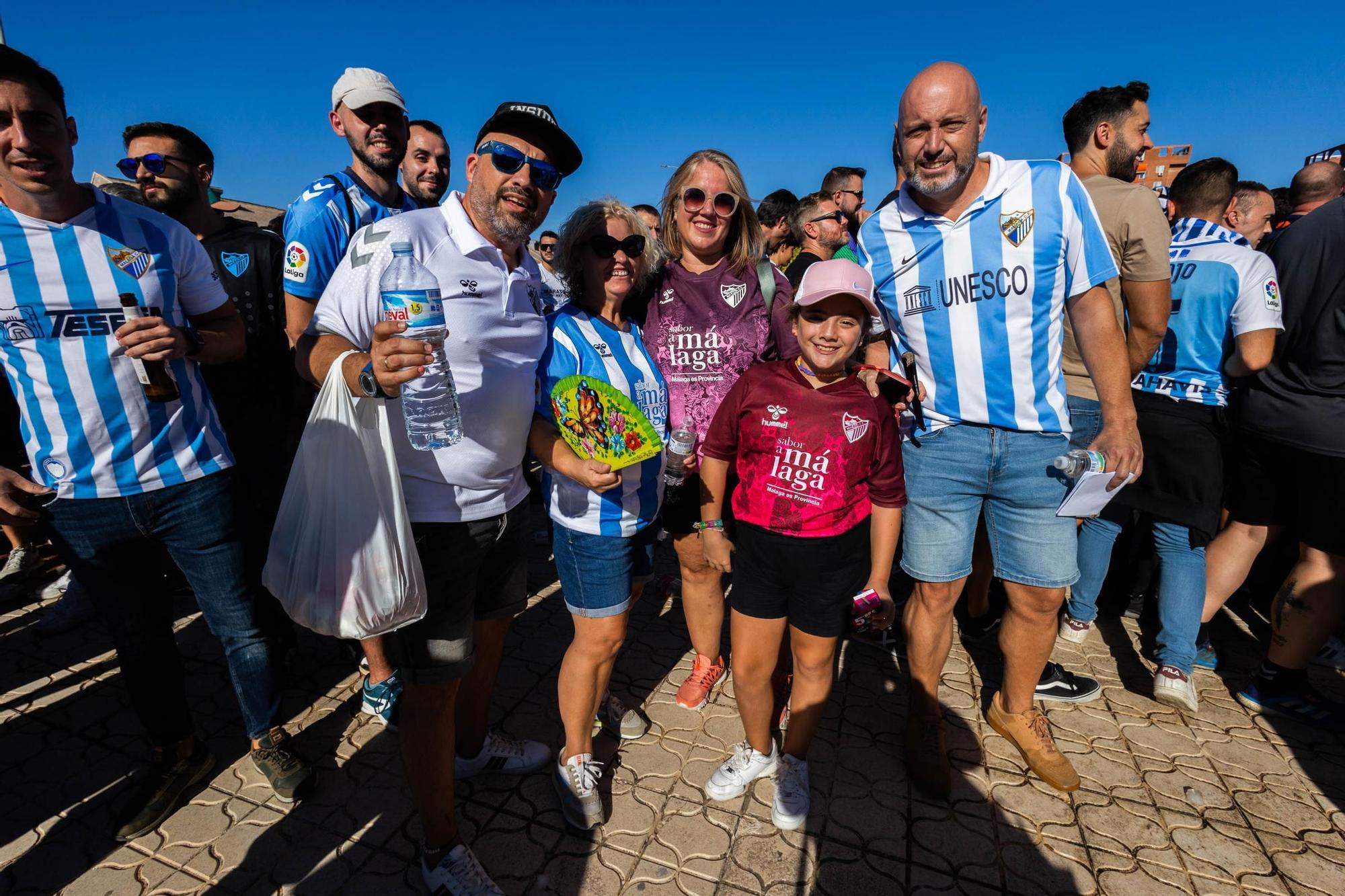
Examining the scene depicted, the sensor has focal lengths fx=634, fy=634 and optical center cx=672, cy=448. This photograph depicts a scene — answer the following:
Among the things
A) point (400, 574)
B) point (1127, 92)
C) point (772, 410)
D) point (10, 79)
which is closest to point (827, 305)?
point (772, 410)

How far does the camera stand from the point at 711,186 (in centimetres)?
282

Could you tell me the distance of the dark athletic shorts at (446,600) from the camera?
2002mm

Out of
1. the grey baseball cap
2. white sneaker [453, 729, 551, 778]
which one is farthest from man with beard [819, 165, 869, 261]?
white sneaker [453, 729, 551, 778]

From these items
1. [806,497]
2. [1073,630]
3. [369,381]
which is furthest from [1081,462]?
[369,381]

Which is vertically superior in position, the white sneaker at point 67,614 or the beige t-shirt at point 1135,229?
the beige t-shirt at point 1135,229

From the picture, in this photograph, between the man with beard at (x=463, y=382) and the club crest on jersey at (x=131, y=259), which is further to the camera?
the club crest on jersey at (x=131, y=259)

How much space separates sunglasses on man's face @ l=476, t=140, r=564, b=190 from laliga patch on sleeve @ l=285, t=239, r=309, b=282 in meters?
1.10

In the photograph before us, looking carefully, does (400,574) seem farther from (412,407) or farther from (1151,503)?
(1151,503)

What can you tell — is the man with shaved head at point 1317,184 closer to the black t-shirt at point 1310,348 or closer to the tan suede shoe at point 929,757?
the black t-shirt at point 1310,348

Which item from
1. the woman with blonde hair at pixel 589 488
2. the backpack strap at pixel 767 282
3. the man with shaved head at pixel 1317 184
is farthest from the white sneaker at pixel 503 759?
the man with shaved head at pixel 1317 184

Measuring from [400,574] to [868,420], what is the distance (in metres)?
1.65

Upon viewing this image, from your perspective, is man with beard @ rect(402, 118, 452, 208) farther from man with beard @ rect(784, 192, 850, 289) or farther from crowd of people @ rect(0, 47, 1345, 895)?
man with beard @ rect(784, 192, 850, 289)

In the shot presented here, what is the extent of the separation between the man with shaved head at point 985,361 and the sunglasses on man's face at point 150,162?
350cm

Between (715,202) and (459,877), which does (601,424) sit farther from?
(459,877)
